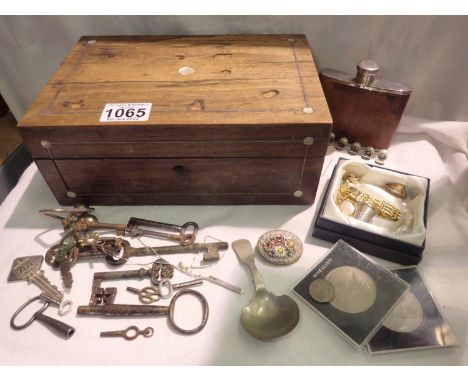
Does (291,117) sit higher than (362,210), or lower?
higher

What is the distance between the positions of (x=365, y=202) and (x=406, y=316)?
283 mm

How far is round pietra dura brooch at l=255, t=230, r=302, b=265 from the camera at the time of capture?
764mm

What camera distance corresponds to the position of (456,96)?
111cm

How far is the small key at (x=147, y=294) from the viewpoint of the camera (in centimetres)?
71

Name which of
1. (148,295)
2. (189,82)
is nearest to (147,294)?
(148,295)

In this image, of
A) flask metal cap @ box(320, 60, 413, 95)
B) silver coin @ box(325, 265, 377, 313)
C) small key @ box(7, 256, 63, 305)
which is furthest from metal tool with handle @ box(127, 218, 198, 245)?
flask metal cap @ box(320, 60, 413, 95)

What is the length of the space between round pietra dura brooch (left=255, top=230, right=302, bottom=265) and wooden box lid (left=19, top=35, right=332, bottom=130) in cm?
27

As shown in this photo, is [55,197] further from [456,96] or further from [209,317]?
[456,96]

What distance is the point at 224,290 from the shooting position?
0.73 metres

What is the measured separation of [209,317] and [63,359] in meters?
0.28

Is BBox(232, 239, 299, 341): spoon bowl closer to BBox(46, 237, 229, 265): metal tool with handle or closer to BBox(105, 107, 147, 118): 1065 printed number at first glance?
BBox(46, 237, 229, 265): metal tool with handle

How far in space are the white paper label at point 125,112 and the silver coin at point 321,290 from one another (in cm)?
50

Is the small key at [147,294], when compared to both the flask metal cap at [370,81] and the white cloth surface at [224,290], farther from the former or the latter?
the flask metal cap at [370,81]

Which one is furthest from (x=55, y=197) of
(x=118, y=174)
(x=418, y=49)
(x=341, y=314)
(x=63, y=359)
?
(x=418, y=49)
